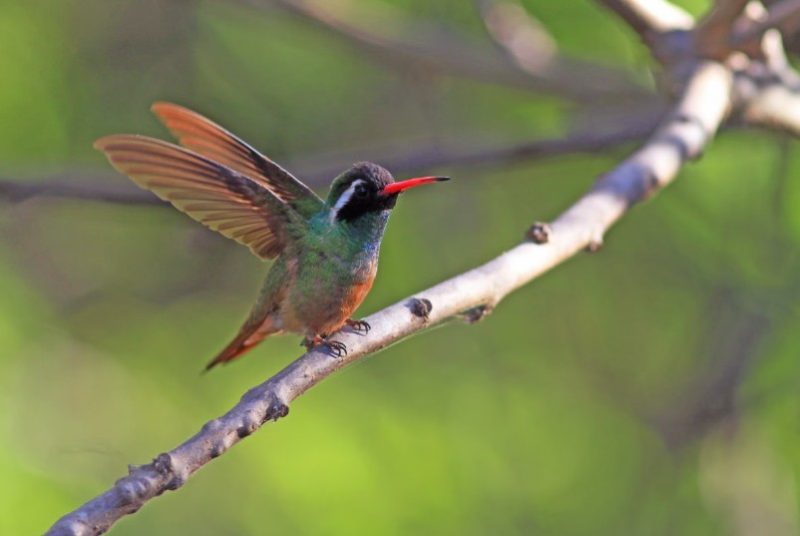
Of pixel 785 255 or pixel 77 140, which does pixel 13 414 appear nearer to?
pixel 77 140

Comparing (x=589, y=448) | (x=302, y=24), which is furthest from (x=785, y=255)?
(x=302, y=24)

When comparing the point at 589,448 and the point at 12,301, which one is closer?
the point at 12,301

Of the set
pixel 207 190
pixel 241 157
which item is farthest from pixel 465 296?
pixel 241 157

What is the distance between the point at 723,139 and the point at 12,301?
3854 mm

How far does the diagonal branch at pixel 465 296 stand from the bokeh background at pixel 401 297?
1084 millimetres

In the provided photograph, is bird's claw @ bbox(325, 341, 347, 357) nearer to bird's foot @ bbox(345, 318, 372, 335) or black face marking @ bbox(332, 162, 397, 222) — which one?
bird's foot @ bbox(345, 318, 372, 335)

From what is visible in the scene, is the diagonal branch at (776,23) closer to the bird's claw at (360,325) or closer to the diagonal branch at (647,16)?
the diagonal branch at (647,16)

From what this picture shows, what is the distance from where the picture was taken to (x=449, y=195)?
7039 mm

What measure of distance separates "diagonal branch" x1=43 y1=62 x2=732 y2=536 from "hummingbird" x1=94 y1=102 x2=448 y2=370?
478 millimetres

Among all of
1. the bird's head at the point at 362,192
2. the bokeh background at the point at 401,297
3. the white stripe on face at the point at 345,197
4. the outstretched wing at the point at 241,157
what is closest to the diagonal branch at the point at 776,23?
the bokeh background at the point at 401,297

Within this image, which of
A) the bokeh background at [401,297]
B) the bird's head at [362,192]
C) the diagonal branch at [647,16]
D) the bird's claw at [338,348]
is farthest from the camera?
the bokeh background at [401,297]

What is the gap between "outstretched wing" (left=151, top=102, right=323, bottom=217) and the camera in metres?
3.76

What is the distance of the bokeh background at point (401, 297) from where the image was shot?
5805 mm

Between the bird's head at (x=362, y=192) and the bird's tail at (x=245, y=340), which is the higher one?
the bird's head at (x=362, y=192)
